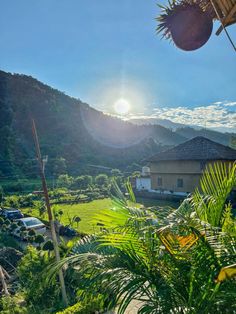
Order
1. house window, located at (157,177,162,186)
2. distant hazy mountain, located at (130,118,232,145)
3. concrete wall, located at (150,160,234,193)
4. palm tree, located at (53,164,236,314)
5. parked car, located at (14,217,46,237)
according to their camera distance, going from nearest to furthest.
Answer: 1. palm tree, located at (53,164,236,314)
2. parked car, located at (14,217,46,237)
3. concrete wall, located at (150,160,234,193)
4. house window, located at (157,177,162,186)
5. distant hazy mountain, located at (130,118,232,145)

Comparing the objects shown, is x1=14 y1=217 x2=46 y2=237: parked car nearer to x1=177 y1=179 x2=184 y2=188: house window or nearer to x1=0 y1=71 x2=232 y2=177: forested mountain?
x1=177 y1=179 x2=184 y2=188: house window

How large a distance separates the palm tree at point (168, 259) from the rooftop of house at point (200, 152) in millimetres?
22020

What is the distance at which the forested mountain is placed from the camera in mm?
64375

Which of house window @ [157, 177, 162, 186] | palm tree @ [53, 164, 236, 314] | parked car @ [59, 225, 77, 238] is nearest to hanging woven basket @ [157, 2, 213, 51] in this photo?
palm tree @ [53, 164, 236, 314]

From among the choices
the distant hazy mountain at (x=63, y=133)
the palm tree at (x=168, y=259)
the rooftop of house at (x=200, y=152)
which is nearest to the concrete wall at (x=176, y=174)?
the rooftop of house at (x=200, y=152)

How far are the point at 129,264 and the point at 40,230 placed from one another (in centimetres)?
1756

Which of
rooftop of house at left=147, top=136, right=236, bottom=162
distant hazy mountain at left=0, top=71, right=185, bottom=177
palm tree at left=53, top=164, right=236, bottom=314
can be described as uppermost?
distant hazy mountain at left=0, top=71, right=185, bottom=177

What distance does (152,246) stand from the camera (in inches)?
107

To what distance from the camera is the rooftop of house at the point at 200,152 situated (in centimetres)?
2407

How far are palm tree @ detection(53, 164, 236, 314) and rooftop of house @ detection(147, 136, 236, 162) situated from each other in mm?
22020

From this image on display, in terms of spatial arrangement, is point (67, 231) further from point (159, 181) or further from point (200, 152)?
point (200, 152)

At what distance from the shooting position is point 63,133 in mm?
77625

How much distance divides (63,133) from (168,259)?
252 ft

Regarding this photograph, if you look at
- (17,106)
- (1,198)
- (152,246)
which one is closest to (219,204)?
(152,246)
